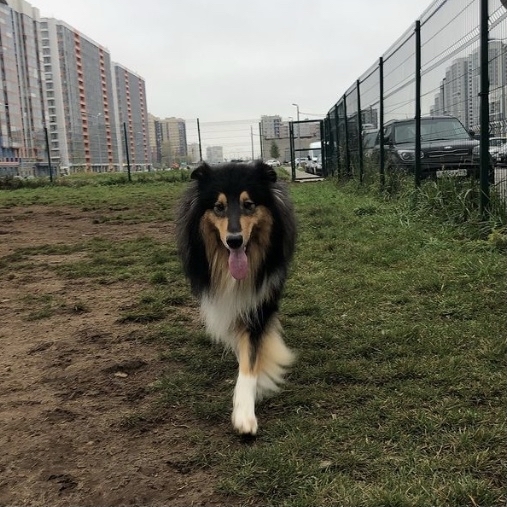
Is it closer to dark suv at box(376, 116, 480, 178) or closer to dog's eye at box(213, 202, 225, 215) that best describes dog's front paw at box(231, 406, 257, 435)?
dog's eye at box(213, 202, 225, 215)

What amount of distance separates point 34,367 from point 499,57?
510 centimetres

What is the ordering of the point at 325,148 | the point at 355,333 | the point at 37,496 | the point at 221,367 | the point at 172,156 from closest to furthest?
the point at 37,496
the point at 221,367
the point at 355,333
the point at 325,148
the point at 172,156

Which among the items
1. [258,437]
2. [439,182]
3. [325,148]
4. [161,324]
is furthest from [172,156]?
[258,437]

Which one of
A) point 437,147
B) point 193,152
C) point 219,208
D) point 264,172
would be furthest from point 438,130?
point 193,152

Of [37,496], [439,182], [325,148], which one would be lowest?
[37,496]

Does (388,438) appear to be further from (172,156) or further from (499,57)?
(172,156)

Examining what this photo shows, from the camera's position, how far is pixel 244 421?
228 centimetres

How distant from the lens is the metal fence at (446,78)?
17.4ft

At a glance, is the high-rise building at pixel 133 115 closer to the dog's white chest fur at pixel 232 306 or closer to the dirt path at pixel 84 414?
the dirt path at pixel 84 414

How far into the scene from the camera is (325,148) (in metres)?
20.5

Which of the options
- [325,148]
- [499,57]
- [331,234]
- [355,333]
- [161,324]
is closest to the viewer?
[355,333]

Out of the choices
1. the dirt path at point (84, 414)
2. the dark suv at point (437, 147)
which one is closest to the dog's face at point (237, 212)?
the dirt path at point (84, 414)

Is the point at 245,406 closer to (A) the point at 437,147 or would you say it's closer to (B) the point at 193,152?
(A) the point at 437,147

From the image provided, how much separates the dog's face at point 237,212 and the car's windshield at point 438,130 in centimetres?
470
